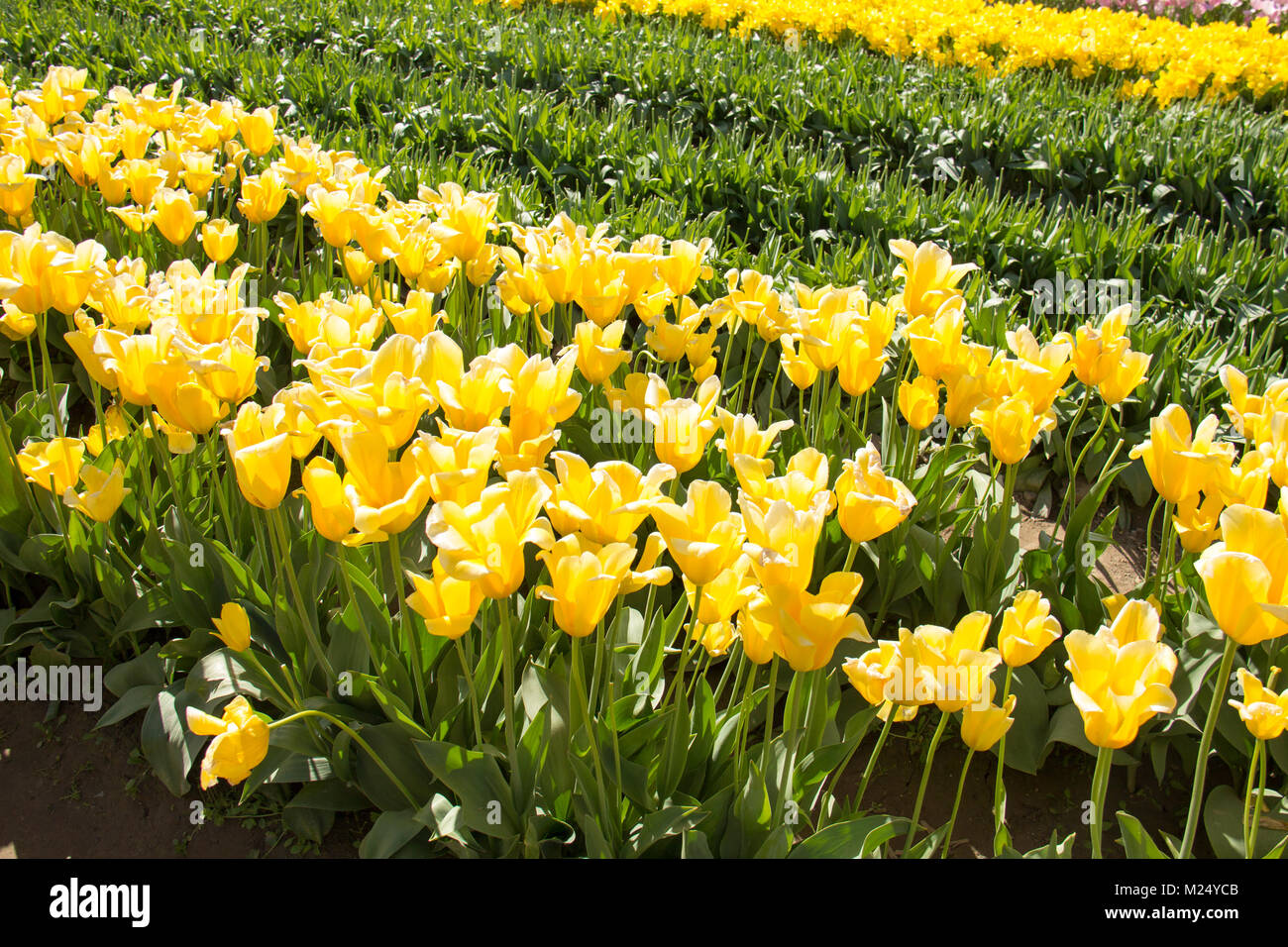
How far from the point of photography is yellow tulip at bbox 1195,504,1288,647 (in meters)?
1.18

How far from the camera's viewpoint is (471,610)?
1.31 meters

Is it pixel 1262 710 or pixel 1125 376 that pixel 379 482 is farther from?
pixel 1125 376

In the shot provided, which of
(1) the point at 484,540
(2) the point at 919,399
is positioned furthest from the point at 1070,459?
(1) the point at 484,540

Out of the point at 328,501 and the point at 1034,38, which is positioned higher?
the point at 1034,38

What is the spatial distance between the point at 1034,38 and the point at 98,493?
8.08 metres

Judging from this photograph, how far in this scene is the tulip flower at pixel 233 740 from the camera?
134cm

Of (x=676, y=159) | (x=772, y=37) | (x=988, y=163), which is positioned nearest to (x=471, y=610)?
(x=676, y=159)

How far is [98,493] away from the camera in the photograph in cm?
188

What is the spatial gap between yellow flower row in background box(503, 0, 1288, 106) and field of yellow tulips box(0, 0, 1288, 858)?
554 centimetres

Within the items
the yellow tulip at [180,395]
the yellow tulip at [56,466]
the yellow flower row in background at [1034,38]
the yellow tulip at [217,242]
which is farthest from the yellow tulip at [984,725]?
the yellow flower row in background at [1034,38]

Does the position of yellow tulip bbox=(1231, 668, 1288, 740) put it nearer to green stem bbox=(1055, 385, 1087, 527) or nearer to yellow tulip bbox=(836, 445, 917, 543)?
yellow tulip bbox=(836, 445, 917, 543)

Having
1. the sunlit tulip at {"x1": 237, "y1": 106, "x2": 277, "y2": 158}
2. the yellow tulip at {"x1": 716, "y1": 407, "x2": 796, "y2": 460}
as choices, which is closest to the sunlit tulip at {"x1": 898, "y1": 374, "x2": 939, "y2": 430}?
the yellow tulip at {"x1": 716, "y1": 407, "x2": 796, "y2": 460}

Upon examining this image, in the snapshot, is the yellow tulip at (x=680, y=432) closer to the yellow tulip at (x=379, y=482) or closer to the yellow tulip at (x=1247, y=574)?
the yellow tulip at (x=379, y=482)
